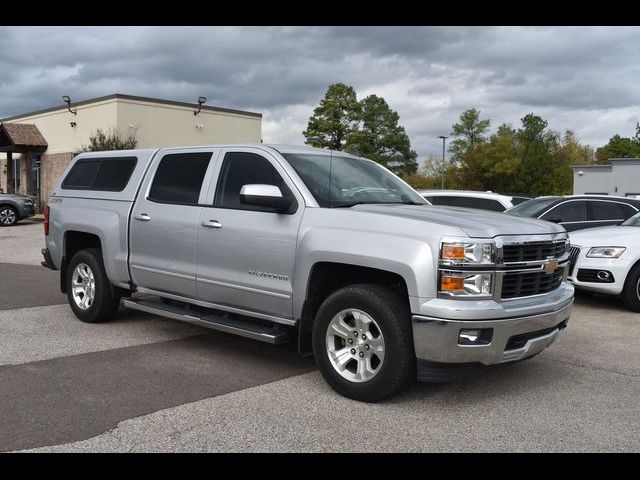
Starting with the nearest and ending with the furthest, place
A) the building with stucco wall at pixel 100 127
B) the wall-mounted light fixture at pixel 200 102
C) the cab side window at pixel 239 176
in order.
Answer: the cab side window at pixel 239 176, the building with stucco wall at pixel 100 127, the wall-mounted light fixture at pixel 200 102

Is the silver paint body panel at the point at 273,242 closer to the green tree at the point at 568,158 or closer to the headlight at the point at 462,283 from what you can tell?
the headlight at the point at 462,283

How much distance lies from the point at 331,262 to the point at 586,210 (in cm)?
778

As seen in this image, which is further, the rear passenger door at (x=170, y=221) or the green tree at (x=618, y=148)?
the green tree at (x=618, y=148)

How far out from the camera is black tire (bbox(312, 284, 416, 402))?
4441 mm

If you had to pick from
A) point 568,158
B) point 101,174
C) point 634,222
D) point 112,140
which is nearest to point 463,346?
point 101,174

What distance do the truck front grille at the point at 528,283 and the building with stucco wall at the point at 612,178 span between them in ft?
130

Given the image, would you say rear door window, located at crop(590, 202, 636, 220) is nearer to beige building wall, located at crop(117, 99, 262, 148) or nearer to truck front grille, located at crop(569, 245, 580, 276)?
truck front grille, located at crop(569, 245, 580, 276)

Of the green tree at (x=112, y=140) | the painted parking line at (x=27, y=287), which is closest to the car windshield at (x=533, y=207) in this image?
the painted parking line at (x=27, y=287)

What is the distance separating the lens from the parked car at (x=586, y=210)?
11.0 metres

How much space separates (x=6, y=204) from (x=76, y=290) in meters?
18.6

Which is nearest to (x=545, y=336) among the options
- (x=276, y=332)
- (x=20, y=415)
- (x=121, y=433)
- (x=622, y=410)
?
(x=622, y=410)

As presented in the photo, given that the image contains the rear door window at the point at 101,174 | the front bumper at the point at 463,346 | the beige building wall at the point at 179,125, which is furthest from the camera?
the beige building wall at the point at 179,125

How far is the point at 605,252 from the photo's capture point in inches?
333

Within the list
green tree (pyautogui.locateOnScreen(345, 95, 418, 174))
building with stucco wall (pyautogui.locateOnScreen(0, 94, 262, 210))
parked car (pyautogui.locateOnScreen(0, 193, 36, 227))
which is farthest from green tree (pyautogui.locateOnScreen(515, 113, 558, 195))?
parked car (pyautogui.locateOnScreen(0, 193, 36, 227))
